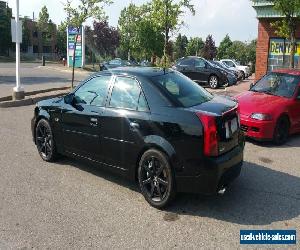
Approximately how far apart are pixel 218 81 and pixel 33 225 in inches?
641

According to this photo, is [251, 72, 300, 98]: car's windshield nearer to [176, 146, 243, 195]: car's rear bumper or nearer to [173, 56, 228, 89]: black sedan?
[176, 146, 243, 195]: car's rear bumper

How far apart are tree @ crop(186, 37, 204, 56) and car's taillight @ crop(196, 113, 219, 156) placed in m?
84.1

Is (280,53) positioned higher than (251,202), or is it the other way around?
(280,53)

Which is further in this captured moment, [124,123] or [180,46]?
[180,46]

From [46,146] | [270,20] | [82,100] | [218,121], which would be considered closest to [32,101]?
[46,146]

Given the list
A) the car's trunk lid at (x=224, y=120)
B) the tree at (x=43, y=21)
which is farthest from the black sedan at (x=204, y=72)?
the tree at (x=43, y=21)

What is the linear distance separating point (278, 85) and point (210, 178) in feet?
18.3

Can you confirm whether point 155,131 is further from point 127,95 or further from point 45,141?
point 45,141

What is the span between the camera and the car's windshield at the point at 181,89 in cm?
507

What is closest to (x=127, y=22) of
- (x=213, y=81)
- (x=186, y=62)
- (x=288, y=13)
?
(x=186, y=62)

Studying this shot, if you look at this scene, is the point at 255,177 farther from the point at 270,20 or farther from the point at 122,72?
the point at 270,20

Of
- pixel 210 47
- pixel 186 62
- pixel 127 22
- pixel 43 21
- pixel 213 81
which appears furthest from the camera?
pixel 210 47

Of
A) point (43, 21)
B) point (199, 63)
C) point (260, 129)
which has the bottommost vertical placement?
point (260, 129)

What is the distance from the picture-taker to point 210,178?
4.50 metres
